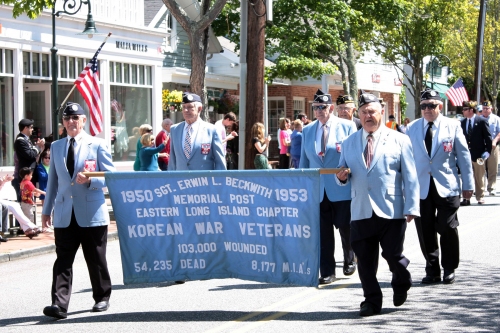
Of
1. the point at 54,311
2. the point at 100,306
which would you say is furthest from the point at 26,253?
the point at 54,311

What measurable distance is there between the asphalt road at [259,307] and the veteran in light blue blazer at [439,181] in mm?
343

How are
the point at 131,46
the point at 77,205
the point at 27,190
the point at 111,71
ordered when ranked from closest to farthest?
1. the point at 77,205
2. the point at 27,190
3. the point at 111,71
4. the point at 131,46

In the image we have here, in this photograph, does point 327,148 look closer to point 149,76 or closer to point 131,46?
point 131,46

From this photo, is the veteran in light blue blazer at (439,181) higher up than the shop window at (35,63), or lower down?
lower down

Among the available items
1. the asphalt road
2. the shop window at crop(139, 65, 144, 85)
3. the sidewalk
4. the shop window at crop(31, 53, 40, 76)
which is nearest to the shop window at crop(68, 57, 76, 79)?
the shop window at crop(31, 53, 40, 76)

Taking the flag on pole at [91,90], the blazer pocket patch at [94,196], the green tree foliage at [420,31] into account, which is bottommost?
the blazer pocket patch at [94,196]

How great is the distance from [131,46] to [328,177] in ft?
54.6

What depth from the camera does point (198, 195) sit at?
8.35 m

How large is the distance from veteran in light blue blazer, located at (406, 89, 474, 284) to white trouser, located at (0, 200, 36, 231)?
717 centimetres

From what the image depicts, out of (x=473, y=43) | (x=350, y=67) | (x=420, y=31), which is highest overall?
(x=473, y=43)

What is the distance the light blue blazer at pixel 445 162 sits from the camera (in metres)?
9.55

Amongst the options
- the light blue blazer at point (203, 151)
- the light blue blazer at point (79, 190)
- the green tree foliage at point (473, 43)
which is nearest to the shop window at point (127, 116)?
the light blue blazer at point (203, 151)

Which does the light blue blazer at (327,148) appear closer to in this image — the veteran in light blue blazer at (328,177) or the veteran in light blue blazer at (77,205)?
the veteran in light blue blazer at (328,177)

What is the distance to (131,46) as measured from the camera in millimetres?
25547
